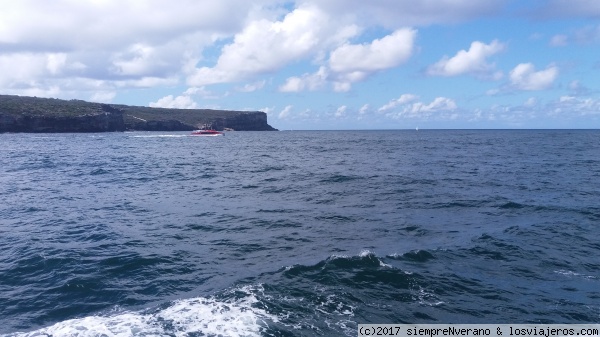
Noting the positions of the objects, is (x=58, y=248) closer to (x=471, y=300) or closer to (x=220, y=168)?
(x=471, y=300)

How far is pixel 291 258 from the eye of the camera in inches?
891

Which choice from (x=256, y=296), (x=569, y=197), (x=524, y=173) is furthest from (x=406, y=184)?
(x=256, y=296)

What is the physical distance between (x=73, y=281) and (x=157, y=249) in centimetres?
518

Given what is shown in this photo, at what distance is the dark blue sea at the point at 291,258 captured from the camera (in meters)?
16.2

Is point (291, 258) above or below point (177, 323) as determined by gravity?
above

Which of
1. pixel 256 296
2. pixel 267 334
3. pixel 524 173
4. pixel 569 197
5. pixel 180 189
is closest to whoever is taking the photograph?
pixel 267 334

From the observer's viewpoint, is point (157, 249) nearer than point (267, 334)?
No

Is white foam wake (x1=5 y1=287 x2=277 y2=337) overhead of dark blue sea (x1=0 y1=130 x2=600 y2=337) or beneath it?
beneath

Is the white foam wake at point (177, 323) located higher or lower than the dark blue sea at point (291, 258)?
lower

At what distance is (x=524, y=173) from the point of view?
54406mm

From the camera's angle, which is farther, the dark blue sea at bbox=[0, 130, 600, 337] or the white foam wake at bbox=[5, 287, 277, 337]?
the dark blue sea at bbox=[0, 130, 600, 337]

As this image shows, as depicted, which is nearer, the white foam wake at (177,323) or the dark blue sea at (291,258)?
the white foam wake at (177,323)

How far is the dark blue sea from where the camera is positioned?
637 inches

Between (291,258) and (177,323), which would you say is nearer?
(177,323)
